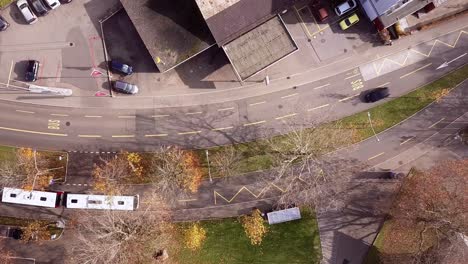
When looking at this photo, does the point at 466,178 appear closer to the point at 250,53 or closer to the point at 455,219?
the point at 455,219

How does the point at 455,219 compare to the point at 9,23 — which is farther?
the point at 9,23

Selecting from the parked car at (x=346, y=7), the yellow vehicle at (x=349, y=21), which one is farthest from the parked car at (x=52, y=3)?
the yellow vehicle at (x=349, y=21)

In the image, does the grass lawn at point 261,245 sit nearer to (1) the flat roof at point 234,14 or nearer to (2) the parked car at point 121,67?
(2) the parked car at point 121,67

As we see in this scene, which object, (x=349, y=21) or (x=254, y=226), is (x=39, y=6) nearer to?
(x=254, y=226)

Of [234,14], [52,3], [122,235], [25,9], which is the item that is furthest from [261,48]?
[25,9]

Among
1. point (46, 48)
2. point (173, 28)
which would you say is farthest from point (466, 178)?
point (46, 48)

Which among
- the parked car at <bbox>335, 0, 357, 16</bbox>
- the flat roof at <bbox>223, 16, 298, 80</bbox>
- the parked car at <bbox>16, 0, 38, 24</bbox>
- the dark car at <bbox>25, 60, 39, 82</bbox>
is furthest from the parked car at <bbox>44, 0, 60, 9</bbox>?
the parked car at <bbox>335, 0, 357, 16</bbox>
